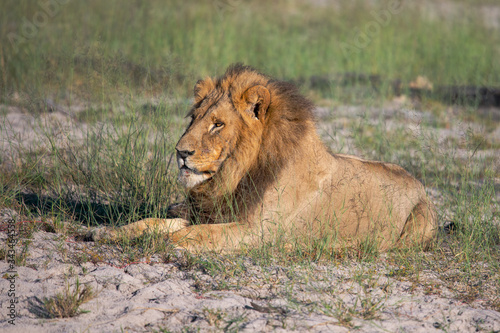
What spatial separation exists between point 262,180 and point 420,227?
4.61 ft

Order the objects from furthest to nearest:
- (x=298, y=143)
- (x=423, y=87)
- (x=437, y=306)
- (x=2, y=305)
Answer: (x=423, y=87) → (x=298, y=143) → (x=437, y=306) → (x=2, y=305)

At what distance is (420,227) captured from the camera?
4188 millimetres

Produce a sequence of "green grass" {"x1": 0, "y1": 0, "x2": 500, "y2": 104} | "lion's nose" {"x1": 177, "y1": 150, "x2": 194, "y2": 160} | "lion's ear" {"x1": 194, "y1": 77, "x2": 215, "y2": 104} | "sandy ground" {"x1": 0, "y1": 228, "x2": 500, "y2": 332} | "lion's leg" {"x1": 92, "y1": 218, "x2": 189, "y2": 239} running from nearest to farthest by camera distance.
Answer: "sandy ground" {"x1": 0, "y1": 228, "x2": 500, "y2": 332} < "lion's nose" {"x1": 177, "y1": 150, "x2": 194, "y2": 160} < "lion's leg" {"x1": 92, "y1": 218, "x2": 189, "y2": 239} < "lion's ear" {"x1": 194, "y1": 77, "x2": 215, "y2": 104} < "green grass" {"x1": 0, "y1": 0, "x2": 500, "y2": 104}

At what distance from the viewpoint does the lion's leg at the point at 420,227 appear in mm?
4133

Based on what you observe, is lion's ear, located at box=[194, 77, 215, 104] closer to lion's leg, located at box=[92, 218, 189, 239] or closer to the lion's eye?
the lion's eye

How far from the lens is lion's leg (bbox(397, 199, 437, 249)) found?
13.6 feet

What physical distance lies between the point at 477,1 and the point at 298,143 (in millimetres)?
20054

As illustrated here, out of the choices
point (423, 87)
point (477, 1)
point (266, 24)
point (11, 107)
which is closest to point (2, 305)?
point (11, 107)

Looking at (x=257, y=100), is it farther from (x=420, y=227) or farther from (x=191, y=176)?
(x=420, y=227)

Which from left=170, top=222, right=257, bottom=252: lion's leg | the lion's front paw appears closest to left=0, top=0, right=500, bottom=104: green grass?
the lion's front paw

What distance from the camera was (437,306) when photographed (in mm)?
3109

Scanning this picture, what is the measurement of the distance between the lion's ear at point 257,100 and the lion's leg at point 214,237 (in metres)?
0.83

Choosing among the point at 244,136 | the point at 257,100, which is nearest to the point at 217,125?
the point at 244,136

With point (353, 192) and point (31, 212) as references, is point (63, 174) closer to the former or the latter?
point (31, 212)
